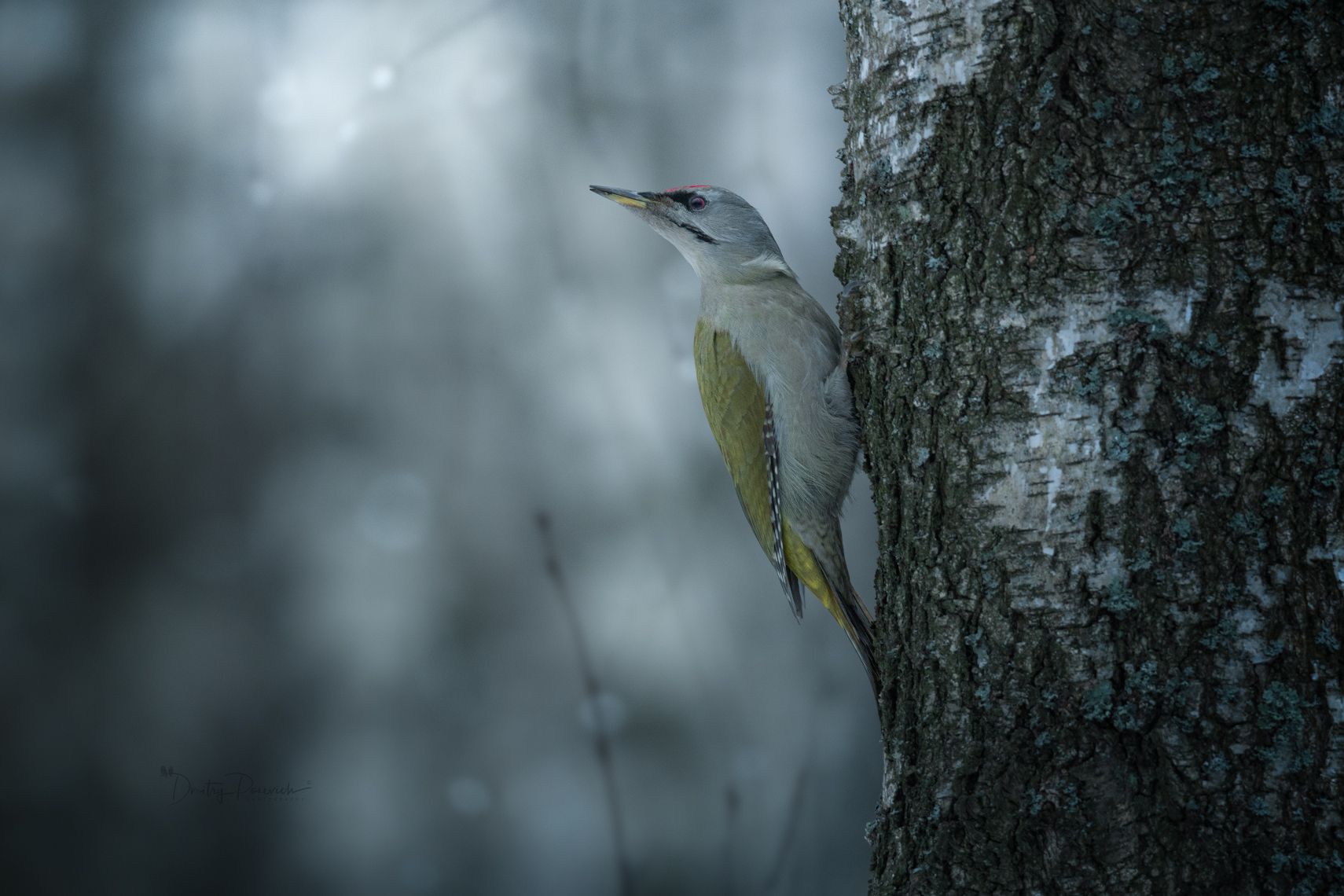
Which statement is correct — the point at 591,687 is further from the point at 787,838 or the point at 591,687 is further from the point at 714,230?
the point at 714,230

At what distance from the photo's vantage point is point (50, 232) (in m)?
3.95

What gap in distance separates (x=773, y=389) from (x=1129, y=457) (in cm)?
146

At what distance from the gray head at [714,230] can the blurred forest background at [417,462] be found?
96 centimetres

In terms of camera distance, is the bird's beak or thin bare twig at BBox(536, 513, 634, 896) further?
thin bare twig at BBox(536, 513, 634, 896)

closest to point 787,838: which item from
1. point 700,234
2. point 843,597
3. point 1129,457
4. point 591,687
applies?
point 591,687

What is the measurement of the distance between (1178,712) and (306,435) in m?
3.60

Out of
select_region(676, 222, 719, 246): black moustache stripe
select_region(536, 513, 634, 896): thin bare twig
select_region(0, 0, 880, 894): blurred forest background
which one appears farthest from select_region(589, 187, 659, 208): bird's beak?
select_region(536, 513, 634, 896): thin bare twig

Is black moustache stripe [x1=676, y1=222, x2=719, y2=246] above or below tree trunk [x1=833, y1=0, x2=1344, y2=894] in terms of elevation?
above

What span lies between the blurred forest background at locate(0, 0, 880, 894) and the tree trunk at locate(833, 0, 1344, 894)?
8.61ft

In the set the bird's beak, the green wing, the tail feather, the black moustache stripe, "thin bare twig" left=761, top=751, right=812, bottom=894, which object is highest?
the bird's beak

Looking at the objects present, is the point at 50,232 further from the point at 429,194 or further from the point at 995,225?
the point at 995,225

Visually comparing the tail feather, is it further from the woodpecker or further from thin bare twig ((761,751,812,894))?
thin bare twig ((761,751,812,894))

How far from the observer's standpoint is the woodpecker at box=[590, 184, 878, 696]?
264 centimetres

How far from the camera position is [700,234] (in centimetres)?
307
